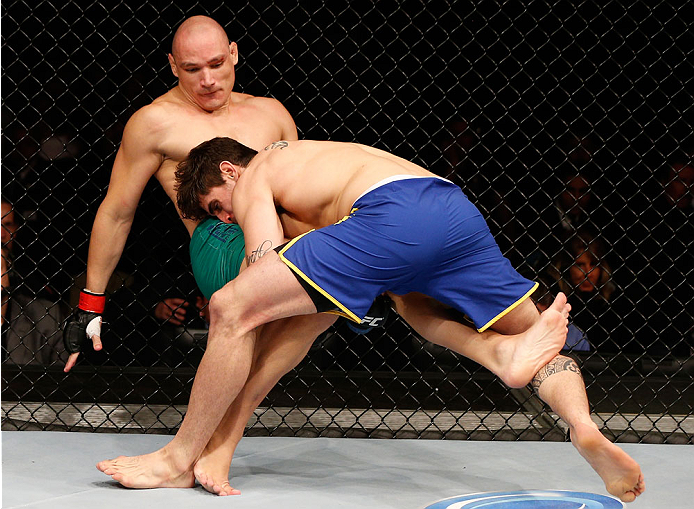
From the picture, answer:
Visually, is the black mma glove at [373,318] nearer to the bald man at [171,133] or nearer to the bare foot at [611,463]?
the bare foot at [611,463]

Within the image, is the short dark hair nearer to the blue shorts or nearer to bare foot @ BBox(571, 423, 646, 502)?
the blue shorts

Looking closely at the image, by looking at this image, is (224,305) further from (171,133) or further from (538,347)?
(171,133)

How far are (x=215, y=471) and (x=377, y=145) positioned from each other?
1.73m

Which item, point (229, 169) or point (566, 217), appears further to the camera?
point (566, 217)

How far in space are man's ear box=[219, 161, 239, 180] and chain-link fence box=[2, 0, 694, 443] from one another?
2.91 ft

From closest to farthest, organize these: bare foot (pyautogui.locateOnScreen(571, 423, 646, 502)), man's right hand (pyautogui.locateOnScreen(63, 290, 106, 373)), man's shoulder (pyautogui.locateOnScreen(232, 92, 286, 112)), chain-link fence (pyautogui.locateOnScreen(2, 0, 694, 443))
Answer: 1. bare foot (pyautogui.locateOnScreen(571, 423, 646, 502))
2. man's right hand (pyautogui.locateOnScreen(63, 290, 106, 373))
3. man's shoulder (pyautogui.locateOnScreen(232, 92, 286, 112))
4. chain-link fence (pyautogui.locateOnScreen(2, 0, 694, 443))

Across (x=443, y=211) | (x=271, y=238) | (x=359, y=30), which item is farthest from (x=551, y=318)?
(x=359, y=30)

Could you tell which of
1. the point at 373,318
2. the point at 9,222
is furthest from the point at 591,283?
the point at 9,222

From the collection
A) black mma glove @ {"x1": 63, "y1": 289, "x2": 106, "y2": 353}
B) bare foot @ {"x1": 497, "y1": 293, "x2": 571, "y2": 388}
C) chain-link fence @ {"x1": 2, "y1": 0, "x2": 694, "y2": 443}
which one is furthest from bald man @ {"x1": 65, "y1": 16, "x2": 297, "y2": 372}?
bare foot @ {"x1": 497, "y1": 293, "x2": 571, "y2": 388}

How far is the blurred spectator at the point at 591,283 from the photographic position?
311 centimetres

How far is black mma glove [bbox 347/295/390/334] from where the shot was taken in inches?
→ 70.1

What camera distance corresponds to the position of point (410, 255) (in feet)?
5.42

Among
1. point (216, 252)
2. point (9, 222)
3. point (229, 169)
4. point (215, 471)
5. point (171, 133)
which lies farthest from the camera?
point (9, 222)

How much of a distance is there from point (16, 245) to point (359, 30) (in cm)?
151
